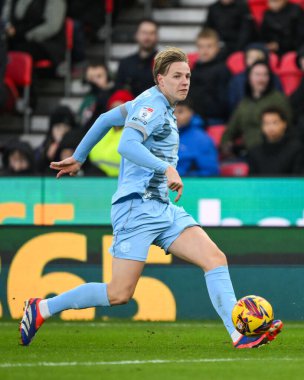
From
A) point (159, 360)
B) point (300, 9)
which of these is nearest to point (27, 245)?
point (159, 360)

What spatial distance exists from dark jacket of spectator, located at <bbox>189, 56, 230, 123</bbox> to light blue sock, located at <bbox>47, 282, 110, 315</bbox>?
642 cm

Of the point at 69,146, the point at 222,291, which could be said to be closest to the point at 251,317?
the point at 222,291

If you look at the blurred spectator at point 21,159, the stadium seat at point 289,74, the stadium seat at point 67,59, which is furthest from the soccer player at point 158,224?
the stadium seat at point 67,59

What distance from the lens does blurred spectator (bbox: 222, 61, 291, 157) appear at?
556 inches

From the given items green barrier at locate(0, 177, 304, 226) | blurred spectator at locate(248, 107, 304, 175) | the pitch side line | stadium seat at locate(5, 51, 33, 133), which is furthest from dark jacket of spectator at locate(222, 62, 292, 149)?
the pitch side line

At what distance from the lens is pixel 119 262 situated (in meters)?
8.53

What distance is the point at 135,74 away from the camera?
15.5m

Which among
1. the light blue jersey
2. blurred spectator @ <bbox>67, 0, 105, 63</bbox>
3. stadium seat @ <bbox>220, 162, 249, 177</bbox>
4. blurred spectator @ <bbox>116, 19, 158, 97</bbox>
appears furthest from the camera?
blurred spectator @ <bbox>67, 0, 105, 63</bbox>

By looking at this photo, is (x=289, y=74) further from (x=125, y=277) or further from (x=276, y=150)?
(x=125, y=277)

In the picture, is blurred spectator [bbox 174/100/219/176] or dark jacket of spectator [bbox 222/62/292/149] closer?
blurred spectator [bbox 174/100/219/176]

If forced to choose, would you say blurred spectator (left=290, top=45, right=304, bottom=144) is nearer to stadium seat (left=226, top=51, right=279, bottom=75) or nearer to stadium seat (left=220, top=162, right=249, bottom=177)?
stadium seat (left=226, top=51, right=279, bottom=75)

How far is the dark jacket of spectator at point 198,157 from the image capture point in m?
13.3

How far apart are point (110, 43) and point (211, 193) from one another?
607 cm

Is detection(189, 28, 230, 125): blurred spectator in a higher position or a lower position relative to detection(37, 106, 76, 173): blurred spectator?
higher
